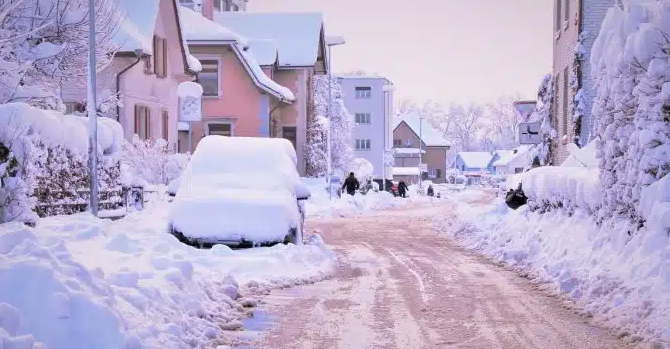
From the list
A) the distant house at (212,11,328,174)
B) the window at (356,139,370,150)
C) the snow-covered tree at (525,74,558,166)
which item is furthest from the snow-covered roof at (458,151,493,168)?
the snow-covered tree at (525,74,558,166)

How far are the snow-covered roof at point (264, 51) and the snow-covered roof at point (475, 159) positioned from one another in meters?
106

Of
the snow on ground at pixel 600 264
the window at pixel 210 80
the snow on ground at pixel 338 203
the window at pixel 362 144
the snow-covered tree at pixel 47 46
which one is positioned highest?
the window at pixel 210 80

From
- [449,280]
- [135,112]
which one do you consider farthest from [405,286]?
[135,112]

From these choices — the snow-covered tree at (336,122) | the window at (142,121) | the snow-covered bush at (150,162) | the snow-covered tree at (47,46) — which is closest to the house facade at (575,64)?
the snow-covered tree at (47,46)

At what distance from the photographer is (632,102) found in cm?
1072

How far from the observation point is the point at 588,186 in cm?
1259

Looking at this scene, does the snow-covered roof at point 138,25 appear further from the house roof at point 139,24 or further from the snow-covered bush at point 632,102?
the snow-covered bush at point 632,102

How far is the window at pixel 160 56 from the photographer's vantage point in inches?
1275

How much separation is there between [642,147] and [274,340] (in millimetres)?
5413

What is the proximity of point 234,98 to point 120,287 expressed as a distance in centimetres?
3488

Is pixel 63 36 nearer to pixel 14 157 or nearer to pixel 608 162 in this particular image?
pixel 14 157

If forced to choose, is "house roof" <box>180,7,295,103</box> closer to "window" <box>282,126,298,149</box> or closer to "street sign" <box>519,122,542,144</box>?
"window" <box>282,126,298,149</box>

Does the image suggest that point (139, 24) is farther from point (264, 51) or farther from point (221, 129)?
point (264, 51)

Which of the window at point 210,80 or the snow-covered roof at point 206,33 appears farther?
the window at point 210,80
